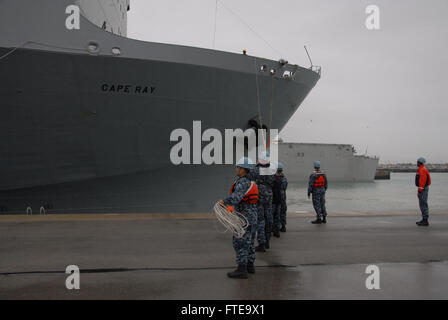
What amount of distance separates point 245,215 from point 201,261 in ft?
4.12

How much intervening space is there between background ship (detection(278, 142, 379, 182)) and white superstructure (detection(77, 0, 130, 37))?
54.6 meters

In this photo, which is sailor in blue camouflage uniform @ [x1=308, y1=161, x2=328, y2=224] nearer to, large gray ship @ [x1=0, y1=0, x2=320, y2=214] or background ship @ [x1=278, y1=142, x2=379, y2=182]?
large gray ship @ [x1=0, y1=0, x2=320, y2=214]

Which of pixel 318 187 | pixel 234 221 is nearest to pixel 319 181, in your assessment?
pixel 318 187

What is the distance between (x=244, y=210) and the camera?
4832mm

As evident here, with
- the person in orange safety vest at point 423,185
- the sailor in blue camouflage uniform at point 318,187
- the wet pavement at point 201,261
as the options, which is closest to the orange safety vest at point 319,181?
the sailor in blue camouflage uniform at point 318,187

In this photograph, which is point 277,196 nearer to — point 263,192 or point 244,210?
point 263,192

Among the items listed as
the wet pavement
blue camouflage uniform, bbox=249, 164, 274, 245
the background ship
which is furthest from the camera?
the background ship

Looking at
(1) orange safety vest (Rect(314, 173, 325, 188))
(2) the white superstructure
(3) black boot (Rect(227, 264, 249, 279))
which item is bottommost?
(3) black boot (Rect(227, 264, 249, 279))

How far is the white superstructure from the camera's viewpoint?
445 inches

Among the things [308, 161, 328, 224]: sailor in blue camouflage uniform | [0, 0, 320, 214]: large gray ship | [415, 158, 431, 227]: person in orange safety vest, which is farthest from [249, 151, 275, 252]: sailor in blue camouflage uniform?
[0, 0, 320, 214]: large gray ship

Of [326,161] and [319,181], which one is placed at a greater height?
[326,161]

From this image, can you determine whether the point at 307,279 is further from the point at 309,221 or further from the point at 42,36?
the point at 42,36

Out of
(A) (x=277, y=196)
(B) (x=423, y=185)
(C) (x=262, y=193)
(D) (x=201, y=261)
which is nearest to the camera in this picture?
(D) (x=201, y=261)

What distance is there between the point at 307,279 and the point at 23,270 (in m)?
3.76
